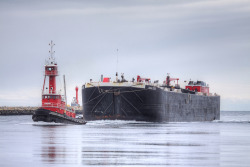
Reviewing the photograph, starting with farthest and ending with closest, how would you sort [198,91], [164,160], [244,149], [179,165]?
[198,91] < [244,149] < [164,160] < [179,165]

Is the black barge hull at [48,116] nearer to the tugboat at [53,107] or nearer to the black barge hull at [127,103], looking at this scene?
the tugboat at [53,107]

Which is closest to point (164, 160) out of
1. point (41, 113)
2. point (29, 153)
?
point (29, 153)

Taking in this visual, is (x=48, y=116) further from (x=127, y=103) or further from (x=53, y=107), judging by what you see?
(x=127, y=103)

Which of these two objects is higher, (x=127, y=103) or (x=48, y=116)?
(x=127, y=103)

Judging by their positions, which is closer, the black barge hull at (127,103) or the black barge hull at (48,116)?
the black barge hull at (48,116)

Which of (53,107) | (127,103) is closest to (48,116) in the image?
(53,107)

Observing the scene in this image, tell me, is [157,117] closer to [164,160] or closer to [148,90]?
[148,90]

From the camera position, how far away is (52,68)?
6881cm

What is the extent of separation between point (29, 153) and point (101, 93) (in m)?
49.9

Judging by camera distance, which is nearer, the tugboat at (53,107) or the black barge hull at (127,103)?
the tugboat at (53,107)

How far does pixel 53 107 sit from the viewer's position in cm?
6506

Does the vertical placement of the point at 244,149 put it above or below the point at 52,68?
below

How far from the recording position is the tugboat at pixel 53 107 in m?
63.7

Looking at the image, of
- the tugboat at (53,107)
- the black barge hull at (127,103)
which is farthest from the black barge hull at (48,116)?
the black barge hull at (127,103)
